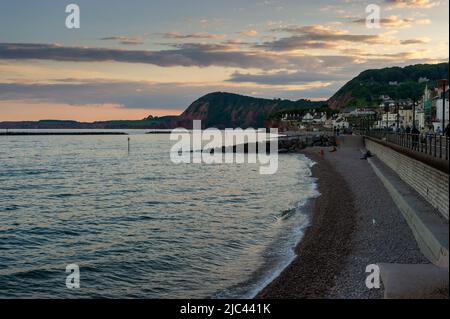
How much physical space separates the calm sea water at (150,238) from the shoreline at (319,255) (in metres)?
0.58

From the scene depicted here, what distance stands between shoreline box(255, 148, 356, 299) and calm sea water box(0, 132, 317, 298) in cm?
58

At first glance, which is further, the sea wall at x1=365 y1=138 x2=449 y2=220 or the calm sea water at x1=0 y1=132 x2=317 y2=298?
the sea wall at x1=365 y1=138 x2=449 y2=220

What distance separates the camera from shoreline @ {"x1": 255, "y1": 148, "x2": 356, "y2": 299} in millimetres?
13789

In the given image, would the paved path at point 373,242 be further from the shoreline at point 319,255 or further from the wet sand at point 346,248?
the shoreline at point 319,255

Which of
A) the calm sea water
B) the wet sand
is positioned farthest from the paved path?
the calm sea water

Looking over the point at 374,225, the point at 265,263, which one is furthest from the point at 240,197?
the point at 265,263

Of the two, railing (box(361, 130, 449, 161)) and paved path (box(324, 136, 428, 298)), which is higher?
railing (box(361, 130, 449, 161))

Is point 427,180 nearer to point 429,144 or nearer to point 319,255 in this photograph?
point 429,144

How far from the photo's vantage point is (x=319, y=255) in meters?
17.4

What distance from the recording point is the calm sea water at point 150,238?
15.6 m

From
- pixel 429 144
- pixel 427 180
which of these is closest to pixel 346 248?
pixel 427 180

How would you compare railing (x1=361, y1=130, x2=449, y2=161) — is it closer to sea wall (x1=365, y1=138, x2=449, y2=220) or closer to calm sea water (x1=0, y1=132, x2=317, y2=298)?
sea wall (x1=365, y1=138, x2=449, y2=220)

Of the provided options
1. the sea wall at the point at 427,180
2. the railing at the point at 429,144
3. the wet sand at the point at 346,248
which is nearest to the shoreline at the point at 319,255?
the wet sand at the point at 346,248
